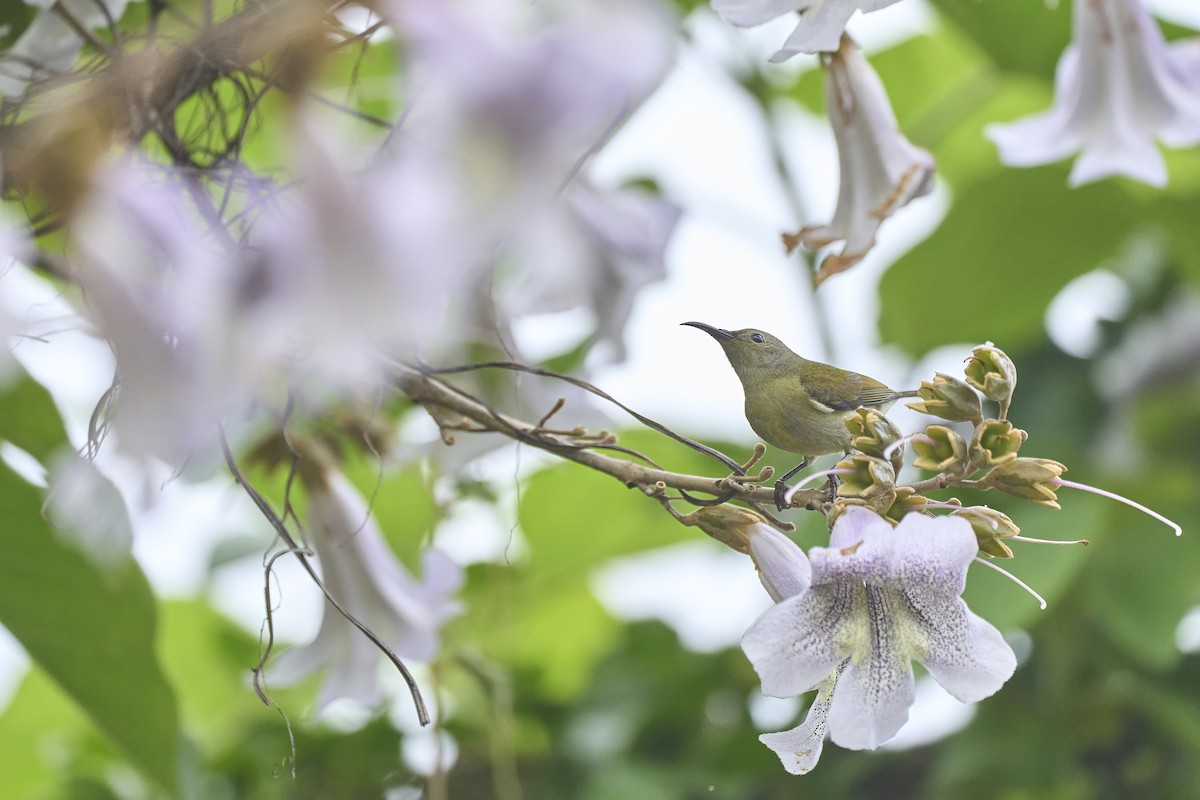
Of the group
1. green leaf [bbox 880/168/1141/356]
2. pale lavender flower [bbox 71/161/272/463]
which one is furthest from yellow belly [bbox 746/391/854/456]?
green leaf [bbox 880/168/1141/356]

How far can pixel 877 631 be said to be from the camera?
0.25 m

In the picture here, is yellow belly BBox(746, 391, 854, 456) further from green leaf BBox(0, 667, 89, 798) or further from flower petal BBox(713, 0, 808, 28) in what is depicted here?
green leaf BBox(0, 667, 89, 798)

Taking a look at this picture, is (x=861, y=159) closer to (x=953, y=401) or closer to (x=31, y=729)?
(x=953, y=401)

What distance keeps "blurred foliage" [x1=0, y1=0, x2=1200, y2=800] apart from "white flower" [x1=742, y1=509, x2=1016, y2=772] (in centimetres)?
22

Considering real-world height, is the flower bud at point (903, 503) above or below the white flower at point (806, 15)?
below

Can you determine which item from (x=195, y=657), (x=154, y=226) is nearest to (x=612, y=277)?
(x=154, y=226)

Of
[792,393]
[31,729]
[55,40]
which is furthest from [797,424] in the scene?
[31,729]

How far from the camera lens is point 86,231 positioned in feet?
0.54

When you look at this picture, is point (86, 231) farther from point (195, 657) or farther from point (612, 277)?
point (195, 657)

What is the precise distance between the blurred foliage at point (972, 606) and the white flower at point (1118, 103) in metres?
0.15

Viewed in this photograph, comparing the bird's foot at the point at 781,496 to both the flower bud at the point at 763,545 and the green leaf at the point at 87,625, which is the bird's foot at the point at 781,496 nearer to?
the flower bud at the point at 763,545

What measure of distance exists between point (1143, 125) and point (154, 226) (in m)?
0.36

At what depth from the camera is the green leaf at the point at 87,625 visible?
39 centimetres

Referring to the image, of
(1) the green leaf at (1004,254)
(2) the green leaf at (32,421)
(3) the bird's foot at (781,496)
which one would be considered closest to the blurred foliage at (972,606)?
(1) the green leaf at (1004,254)
